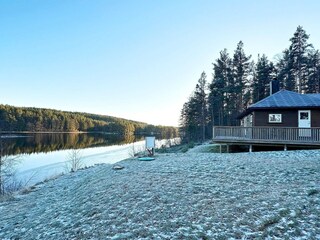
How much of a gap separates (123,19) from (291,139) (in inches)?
613

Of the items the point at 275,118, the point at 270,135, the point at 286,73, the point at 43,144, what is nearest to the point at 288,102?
the point at 275,118

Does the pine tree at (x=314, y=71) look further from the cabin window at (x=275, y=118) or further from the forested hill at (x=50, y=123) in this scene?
the forested hill at (x=50, y=123)

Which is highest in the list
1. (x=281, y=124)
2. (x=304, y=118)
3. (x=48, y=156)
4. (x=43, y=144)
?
(x=304, y=118)

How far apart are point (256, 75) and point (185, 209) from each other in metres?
37.8

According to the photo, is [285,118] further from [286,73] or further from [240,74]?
[286,73]

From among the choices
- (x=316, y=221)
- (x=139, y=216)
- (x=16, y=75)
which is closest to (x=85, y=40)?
(x=16, y=75)

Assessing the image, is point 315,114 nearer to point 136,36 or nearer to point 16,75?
point 136,36

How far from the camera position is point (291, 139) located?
15961 millimetres

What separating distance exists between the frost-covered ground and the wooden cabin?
7306 mm

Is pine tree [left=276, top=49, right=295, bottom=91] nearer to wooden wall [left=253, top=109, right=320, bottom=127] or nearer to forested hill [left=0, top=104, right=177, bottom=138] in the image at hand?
wooden wall [left=253, top=109, right=320, bottom=127]

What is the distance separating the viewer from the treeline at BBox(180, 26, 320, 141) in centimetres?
3416

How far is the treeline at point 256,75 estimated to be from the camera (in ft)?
112

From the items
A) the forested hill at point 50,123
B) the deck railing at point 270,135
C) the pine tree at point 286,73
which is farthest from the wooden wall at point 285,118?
the forested hill at point 50,123

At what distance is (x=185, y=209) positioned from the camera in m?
5.58
